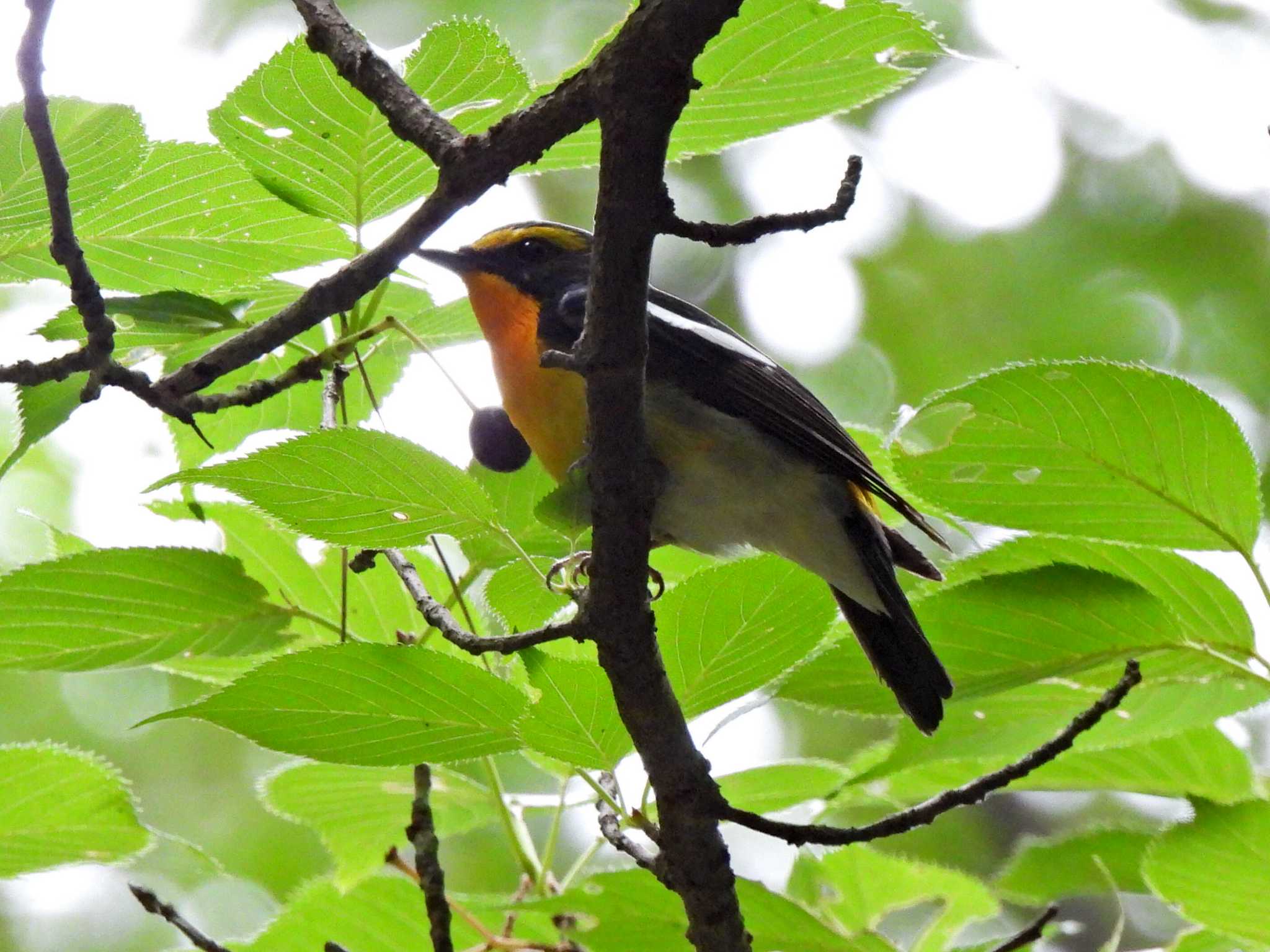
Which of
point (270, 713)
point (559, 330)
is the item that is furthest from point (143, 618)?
point (559, 330)

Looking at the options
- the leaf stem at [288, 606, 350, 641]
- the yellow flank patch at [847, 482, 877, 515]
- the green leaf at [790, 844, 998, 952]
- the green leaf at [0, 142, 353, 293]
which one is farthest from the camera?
the yellow flank patch at [847, 482, 877, 515]

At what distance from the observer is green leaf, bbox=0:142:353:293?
84.1 inches

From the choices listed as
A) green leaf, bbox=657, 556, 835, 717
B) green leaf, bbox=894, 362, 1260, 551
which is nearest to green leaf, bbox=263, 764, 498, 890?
green leaf, bbox=657, 556, 835, 717

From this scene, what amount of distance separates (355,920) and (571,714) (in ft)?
3.02

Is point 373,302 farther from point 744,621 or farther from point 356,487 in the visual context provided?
point 744,621

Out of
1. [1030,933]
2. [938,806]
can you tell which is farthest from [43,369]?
[1030,933]

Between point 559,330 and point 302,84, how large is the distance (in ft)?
3.02

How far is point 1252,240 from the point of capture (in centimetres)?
764

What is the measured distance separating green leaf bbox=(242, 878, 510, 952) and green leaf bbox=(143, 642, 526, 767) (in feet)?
2.16

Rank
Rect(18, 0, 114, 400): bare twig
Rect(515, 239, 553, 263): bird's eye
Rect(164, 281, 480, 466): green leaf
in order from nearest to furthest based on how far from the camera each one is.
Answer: Rect(18, 0, 114, 400): bare twig < Rect(164, 281, 480, 466): green leaf < Rect(515, 239, 553, 263): bird's eye

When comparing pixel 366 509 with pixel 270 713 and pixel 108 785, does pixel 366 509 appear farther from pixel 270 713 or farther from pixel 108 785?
pixel 108 785

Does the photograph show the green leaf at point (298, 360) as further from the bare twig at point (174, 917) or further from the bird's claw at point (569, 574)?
the bare twig at point (174, 917)

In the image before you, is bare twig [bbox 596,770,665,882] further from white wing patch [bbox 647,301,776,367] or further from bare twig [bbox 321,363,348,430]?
white wing patch [bbox 647,301,776,367]

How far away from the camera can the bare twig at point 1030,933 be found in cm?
197
